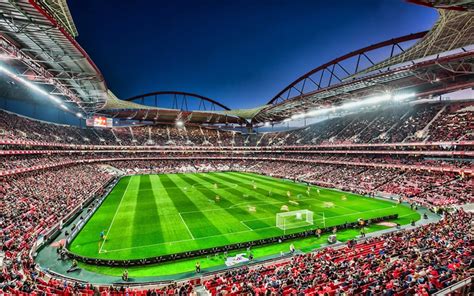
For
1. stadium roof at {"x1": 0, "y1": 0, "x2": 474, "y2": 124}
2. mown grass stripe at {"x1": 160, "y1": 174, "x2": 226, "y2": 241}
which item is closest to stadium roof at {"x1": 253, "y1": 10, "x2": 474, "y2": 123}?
stadium roof at {"x1": 0, "y1": 0, "x2": 474, "y2": 124}

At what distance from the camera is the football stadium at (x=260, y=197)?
14219 millimetres

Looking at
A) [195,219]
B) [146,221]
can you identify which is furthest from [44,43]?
[195,219]

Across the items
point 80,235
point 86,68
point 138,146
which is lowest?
point 80,235

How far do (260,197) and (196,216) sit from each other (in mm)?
12991

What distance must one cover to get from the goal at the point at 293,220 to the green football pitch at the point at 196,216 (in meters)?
0.59

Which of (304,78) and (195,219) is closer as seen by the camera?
(195,219)

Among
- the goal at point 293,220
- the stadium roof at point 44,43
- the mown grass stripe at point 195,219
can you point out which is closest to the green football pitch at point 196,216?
the mown grass stripe at point 195,219

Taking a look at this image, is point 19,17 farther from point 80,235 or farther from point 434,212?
point 434,212

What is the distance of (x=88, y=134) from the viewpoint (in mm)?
76812

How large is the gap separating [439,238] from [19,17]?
34193mm

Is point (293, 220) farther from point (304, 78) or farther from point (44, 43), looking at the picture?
point (304, 78)

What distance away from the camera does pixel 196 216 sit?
3038cm

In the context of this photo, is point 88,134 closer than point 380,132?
No

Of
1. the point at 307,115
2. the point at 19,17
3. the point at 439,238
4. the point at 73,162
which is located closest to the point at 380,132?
the point at 307,115
